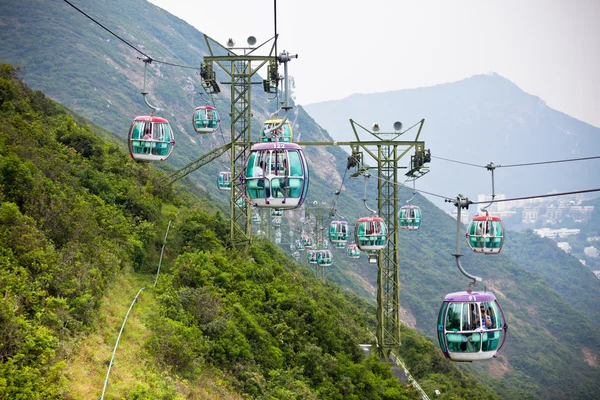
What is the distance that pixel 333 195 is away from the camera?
101938 millimetres

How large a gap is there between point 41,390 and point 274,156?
6134 mm

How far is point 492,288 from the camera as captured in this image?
92.8 metres

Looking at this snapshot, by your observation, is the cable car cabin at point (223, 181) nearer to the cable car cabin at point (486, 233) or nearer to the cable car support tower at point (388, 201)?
the cable car support tower at point (388, 201)

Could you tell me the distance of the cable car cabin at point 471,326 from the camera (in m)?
13.8

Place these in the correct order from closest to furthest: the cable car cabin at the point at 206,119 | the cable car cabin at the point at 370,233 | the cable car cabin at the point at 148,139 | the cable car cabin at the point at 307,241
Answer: the cable car cabin at the point at 148,139, the cable car cabin at the point at 370,233, the cable car cabin at the point at 206,119, the cable car cabin at the point at 307,241

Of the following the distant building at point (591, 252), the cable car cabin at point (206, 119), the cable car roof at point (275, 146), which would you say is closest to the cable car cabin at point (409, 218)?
the cable car cabin at point (206, 119)

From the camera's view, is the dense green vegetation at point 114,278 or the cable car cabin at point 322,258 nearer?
the dense green vegetation at point 114,278

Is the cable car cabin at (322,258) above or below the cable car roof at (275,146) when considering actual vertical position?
below

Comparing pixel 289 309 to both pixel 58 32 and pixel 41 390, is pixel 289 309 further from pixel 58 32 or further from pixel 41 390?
pixel 58 32

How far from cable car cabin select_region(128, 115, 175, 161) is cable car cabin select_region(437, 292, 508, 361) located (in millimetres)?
8384

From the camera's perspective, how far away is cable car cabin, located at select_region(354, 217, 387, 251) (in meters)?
22.3

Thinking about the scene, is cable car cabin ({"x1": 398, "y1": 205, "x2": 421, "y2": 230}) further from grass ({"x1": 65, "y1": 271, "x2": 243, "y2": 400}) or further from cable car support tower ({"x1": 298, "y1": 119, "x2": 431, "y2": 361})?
grass ({"x1": 65, "y1": 271, "x2": 243, "y2": 400})

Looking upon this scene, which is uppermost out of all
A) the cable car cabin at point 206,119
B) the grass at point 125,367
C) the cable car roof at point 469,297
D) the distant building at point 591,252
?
the cable car cabin at point 206,119

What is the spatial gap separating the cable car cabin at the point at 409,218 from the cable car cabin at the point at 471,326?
14.6 m
